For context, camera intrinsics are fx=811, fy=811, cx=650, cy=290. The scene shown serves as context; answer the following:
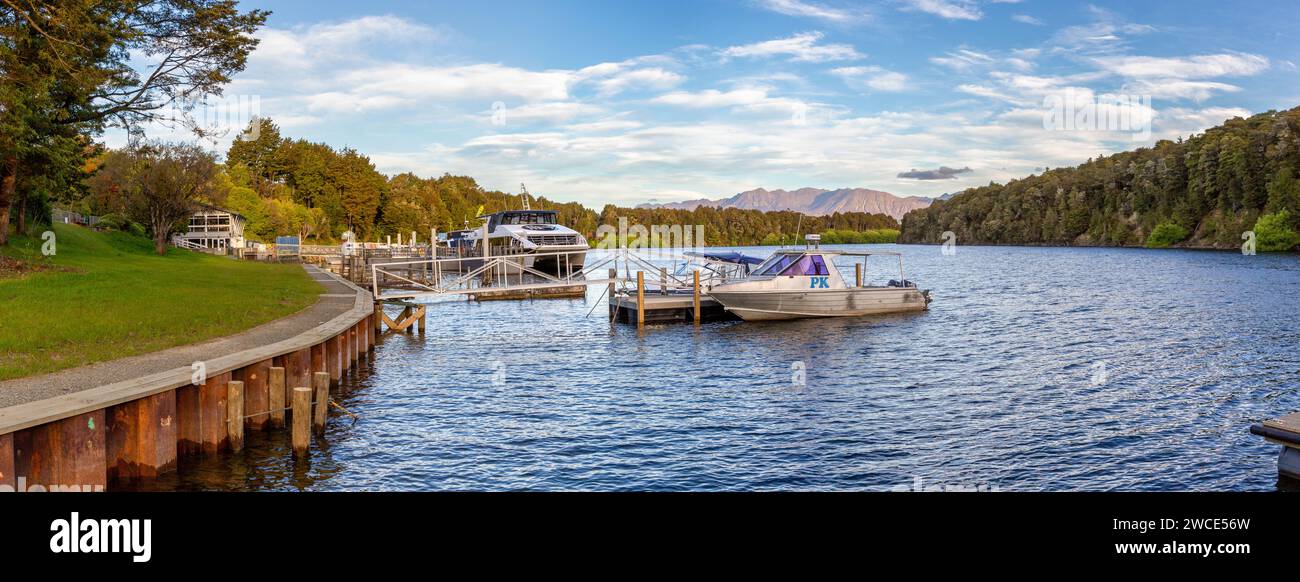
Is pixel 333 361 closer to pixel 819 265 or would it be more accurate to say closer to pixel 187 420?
pixel 187 420

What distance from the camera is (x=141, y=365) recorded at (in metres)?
16.2

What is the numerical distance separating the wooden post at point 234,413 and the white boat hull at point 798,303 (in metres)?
28.7

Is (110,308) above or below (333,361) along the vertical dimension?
above

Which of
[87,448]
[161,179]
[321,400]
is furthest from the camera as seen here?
[161,179]

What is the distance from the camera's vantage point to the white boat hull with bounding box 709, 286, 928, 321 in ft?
138

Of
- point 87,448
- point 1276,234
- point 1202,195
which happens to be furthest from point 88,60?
point 1202,195

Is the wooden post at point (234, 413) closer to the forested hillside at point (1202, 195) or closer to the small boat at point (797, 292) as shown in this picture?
the small boat at point (797, 292)

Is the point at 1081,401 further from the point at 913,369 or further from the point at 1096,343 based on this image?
the point at 1096,343

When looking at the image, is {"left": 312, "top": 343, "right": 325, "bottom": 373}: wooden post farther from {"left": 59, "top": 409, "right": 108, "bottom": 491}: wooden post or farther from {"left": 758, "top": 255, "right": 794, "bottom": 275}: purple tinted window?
{"left": 758, "top": 255, "right": 794, "bottom": 275}: purple tinted window

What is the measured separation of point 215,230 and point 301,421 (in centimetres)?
9239

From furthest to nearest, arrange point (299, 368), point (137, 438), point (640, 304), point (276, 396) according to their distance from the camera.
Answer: point (640, 304) < point (299, 368) < point (276, 396) < point (137, 438)
